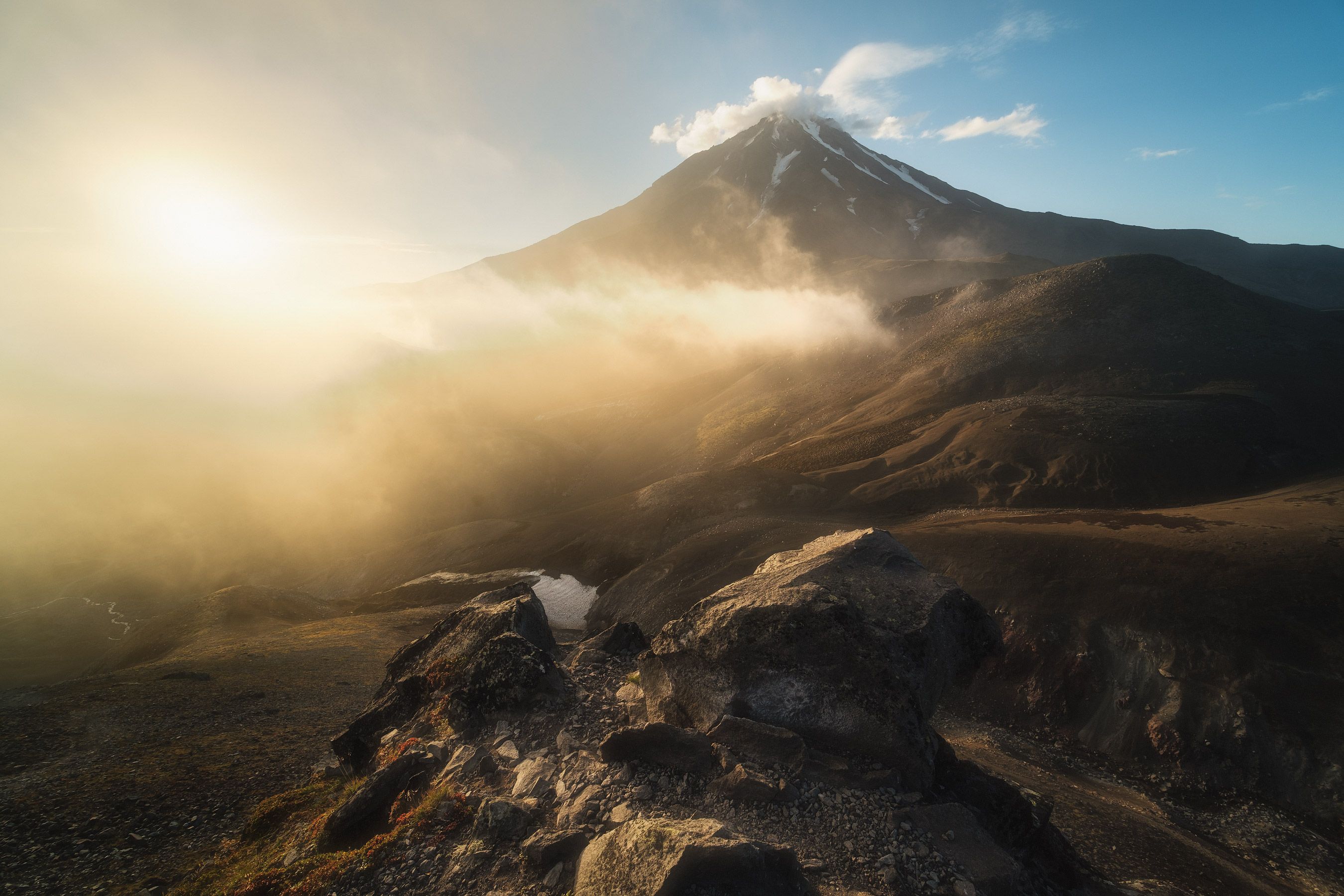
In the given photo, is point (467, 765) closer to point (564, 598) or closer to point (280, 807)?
point (280, 807)

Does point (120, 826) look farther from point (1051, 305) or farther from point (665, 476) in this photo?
point (1051, 305)

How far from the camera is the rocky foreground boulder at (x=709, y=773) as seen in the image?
1102 cm

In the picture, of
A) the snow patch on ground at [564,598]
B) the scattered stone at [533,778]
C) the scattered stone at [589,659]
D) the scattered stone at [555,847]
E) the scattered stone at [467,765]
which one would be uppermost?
the scattered stone at [555,847]

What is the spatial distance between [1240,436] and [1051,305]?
44.2 metres

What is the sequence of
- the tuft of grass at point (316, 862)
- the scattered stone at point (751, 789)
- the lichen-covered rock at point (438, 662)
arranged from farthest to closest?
the lichen-covered rock at point (438, 662) < the scattered stone at point (751, 789) < the tuft of grass at point (316, 862)

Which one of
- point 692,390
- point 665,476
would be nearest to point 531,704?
point 665,476

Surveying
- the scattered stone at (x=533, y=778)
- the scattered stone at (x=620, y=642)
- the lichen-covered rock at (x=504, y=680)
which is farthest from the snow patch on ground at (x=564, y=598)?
the scattered stone at (x=533, y=778)

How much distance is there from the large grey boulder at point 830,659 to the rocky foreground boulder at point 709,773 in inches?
2.1

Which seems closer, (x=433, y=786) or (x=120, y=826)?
(x=433, y=786)

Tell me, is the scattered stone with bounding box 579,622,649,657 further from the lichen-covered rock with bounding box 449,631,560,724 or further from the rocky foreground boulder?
the lichen-covered rock with bounding box 449,631,560,724

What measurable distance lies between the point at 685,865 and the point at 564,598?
5619 centimetres

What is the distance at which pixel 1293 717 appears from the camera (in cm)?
2664

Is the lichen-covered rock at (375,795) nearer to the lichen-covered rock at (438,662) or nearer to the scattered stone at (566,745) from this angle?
the lichen-covered rock at (438,662)

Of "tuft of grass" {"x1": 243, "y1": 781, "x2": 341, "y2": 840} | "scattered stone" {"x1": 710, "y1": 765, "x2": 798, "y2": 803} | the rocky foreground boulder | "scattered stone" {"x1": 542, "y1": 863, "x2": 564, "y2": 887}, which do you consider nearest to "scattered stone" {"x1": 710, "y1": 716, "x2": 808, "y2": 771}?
the rocky foreground boulder
